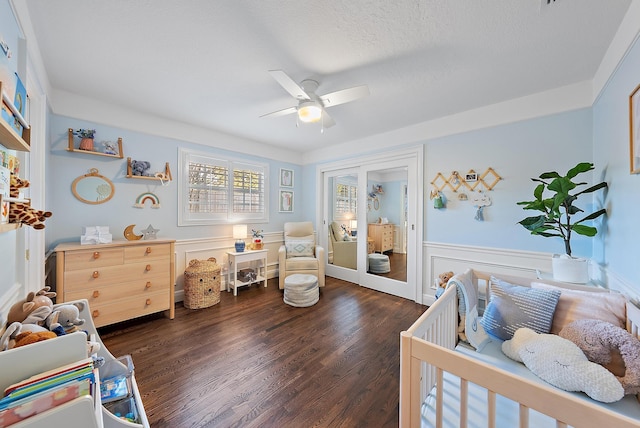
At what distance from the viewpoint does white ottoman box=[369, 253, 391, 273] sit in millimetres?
3633

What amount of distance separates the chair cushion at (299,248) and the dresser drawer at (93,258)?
2.04 metres

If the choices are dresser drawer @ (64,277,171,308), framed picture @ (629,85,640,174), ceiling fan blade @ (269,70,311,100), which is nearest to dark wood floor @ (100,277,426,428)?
dresser drawer @ (64,277,171,308)

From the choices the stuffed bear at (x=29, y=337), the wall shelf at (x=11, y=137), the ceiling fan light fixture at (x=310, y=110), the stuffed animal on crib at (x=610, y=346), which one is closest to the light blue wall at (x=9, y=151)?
the wall shelf at (x=11, y=137)

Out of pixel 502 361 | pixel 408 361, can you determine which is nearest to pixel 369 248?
pixel 502 361

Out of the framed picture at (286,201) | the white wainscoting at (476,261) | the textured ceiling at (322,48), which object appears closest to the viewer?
the textured ceiling at (322,48)

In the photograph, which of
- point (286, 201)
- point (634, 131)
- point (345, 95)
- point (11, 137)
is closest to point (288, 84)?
point (345, 95)

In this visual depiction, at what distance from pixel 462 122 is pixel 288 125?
2090mm

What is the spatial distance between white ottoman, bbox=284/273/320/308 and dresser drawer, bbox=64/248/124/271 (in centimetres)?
175

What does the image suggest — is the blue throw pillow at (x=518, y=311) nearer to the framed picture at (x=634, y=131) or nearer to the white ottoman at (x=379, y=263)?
the framed picture at (x=634, y=131)

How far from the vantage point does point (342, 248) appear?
13.3 ft

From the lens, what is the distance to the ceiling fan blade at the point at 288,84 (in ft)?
5.21

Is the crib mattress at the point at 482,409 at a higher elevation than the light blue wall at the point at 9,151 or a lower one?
lower

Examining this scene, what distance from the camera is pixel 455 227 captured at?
2.76m

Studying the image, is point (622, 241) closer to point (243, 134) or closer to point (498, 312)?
point (498, 312)
